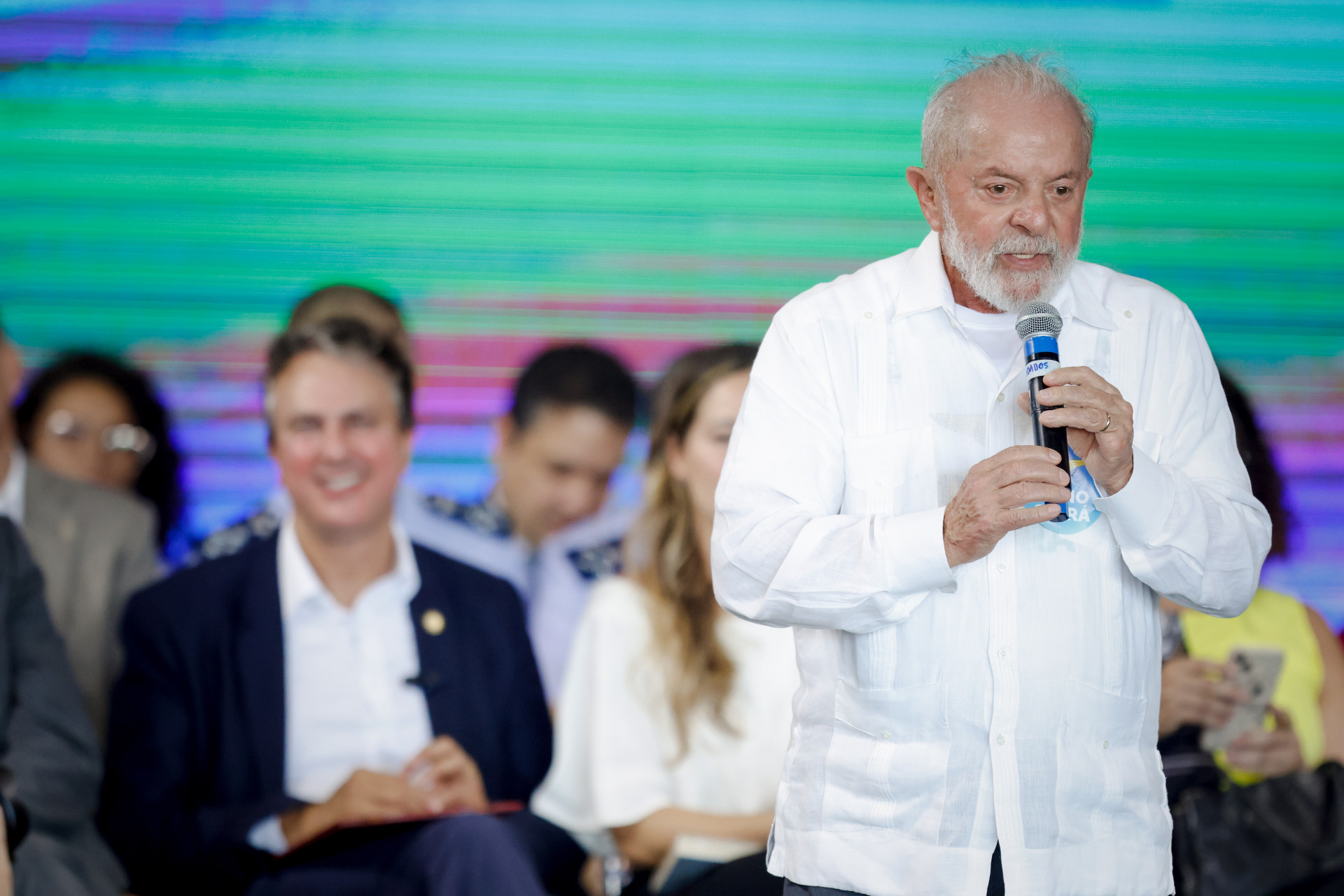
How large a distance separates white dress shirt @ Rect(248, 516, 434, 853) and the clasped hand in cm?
12

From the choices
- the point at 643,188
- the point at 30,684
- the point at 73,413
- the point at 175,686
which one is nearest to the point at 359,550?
the point at 175,686

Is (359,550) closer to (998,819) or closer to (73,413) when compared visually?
(73,413)

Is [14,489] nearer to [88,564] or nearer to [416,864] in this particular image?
[88,564]

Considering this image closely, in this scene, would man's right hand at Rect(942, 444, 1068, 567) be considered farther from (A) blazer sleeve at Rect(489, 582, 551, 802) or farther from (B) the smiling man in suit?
(A) blazer sleeve at Rect(489, 582, 551, 802)

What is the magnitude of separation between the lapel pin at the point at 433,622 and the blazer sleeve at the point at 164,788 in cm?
47

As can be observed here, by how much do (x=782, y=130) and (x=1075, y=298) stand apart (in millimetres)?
2858

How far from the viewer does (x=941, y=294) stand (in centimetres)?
185

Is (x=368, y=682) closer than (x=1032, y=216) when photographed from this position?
No

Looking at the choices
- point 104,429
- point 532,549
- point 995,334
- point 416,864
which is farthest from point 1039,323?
point 104,429

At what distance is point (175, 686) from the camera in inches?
121

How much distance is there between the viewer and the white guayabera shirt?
1.68 metres

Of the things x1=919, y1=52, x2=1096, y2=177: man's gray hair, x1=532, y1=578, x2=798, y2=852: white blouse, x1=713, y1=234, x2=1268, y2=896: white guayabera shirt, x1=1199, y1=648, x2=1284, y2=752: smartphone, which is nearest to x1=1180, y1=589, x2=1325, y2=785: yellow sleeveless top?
x1=1199, y1=648, x2=1284, y2=752: smartphone

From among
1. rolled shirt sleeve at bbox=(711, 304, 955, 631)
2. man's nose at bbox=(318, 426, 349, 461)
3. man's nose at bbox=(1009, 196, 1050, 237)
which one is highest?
man's nose at bbox=(1009, 196, 1050, 237)

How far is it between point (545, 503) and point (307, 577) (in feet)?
3.45
